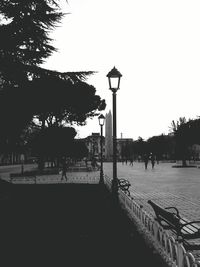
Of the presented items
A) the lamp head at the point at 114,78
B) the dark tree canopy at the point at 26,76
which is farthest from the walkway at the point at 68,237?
the lamp head at the point at 114,78

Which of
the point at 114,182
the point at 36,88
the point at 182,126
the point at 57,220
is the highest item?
the point at 182,126

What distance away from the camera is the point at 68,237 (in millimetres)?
7191

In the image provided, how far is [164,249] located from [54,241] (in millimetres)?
2539

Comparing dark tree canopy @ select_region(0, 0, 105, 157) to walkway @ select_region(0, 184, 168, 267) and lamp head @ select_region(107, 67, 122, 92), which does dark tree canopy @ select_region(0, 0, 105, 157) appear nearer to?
lamp head @ select_region(107, 67, 122, 92)

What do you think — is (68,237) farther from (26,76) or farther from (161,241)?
(26,76)

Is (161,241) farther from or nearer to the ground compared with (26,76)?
nearer to the ground

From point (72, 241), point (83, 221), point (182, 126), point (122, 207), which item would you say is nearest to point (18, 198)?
point (83, 221)

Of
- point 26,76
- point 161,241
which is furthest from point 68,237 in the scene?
point 26,76

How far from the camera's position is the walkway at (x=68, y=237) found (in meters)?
5.49

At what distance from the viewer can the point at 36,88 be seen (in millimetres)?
7797

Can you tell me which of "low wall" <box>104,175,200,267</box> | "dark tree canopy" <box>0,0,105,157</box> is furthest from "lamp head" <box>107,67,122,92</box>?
"low wall" <box>104,175,200,267</box>

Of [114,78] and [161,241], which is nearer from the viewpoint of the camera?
[161,241]

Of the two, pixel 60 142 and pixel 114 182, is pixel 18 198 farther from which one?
pixel 60 142

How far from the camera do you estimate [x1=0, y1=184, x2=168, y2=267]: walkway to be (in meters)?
5.49
